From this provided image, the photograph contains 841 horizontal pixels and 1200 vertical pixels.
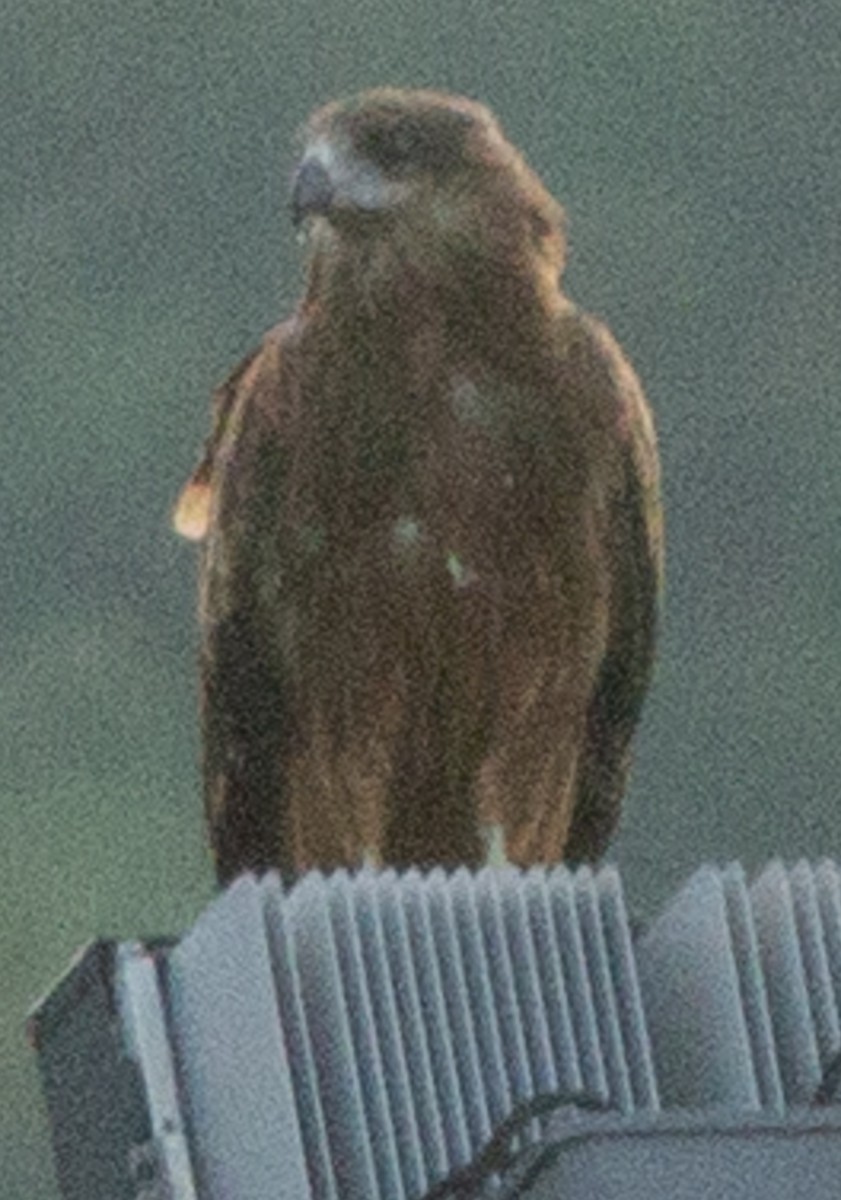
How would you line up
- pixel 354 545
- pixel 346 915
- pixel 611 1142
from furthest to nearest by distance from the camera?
1. pixel 354 545
2. pixel 346 915
3. pixel 611 1142

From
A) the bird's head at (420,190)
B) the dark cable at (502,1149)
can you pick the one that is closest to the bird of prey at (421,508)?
the bird's head at (420,190)

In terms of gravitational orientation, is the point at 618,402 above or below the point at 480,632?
above

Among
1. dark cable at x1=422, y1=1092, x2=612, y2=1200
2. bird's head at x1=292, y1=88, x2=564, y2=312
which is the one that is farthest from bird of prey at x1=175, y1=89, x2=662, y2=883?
dark cable at x1=422, y1=1092, x2=612, y2=1200

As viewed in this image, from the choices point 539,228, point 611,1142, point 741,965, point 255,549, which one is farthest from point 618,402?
point 611,1142

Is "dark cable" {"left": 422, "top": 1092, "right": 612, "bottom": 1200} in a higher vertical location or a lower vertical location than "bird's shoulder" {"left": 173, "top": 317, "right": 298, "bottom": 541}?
lower

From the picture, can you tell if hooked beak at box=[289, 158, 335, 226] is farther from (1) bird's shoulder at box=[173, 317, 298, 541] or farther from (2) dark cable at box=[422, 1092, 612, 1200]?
(2) dark cable at box=[422, 1092, 612, 1200]

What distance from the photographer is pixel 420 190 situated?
2.63m

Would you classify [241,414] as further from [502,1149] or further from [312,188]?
[502,1149]

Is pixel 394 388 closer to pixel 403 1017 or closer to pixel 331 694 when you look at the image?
pixel 331 694

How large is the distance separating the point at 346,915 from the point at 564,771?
60.2 inches

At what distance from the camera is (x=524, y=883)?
1223 mm

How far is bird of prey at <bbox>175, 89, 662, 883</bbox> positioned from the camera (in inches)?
103

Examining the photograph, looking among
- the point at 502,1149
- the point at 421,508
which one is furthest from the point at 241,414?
the point at 502,1149

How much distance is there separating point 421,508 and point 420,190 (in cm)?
25
